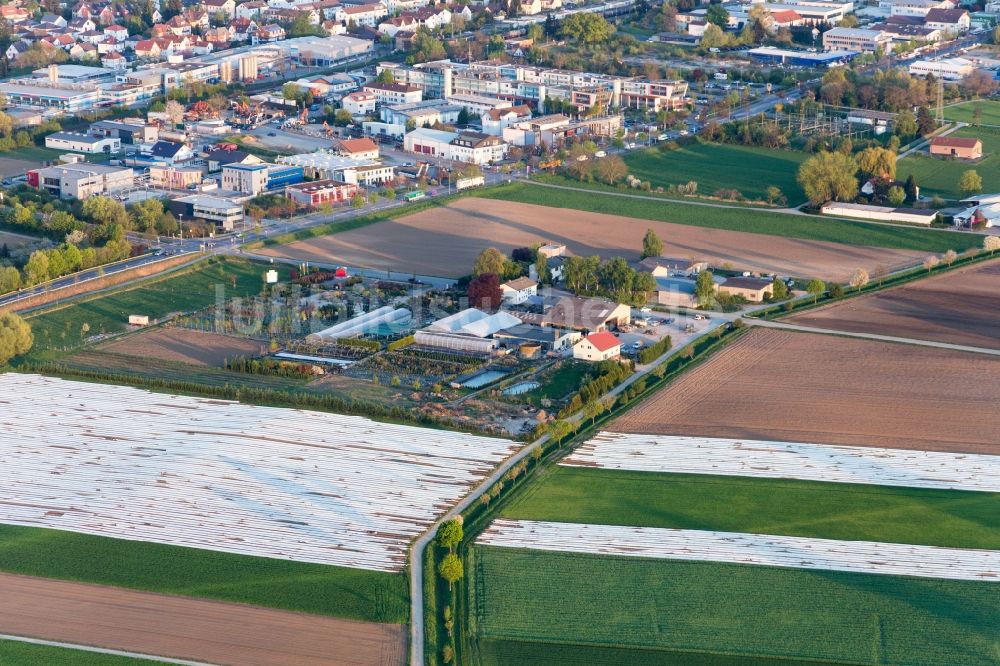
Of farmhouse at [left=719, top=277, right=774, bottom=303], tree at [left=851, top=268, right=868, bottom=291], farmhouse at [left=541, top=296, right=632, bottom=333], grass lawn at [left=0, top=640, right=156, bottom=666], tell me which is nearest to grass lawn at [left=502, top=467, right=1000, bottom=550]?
grass lawn at [left=0, top=640, right=156, bottom=666]

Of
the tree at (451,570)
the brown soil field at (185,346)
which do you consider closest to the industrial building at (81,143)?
the brown soil field at (185,346)

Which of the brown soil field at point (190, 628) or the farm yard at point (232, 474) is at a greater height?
the farm yard at point (232, 474)

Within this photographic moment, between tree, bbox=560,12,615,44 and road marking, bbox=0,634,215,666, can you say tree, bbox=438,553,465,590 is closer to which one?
road marking, bbox=0,634,215,666

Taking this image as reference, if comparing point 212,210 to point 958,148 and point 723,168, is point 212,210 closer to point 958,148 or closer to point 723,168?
point 723,168

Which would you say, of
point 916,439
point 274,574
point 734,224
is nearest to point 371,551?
point 274,574

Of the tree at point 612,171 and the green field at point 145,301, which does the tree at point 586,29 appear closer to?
the tree at point 612,171

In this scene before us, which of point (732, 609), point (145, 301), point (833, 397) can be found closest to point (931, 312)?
point (833, 397)
